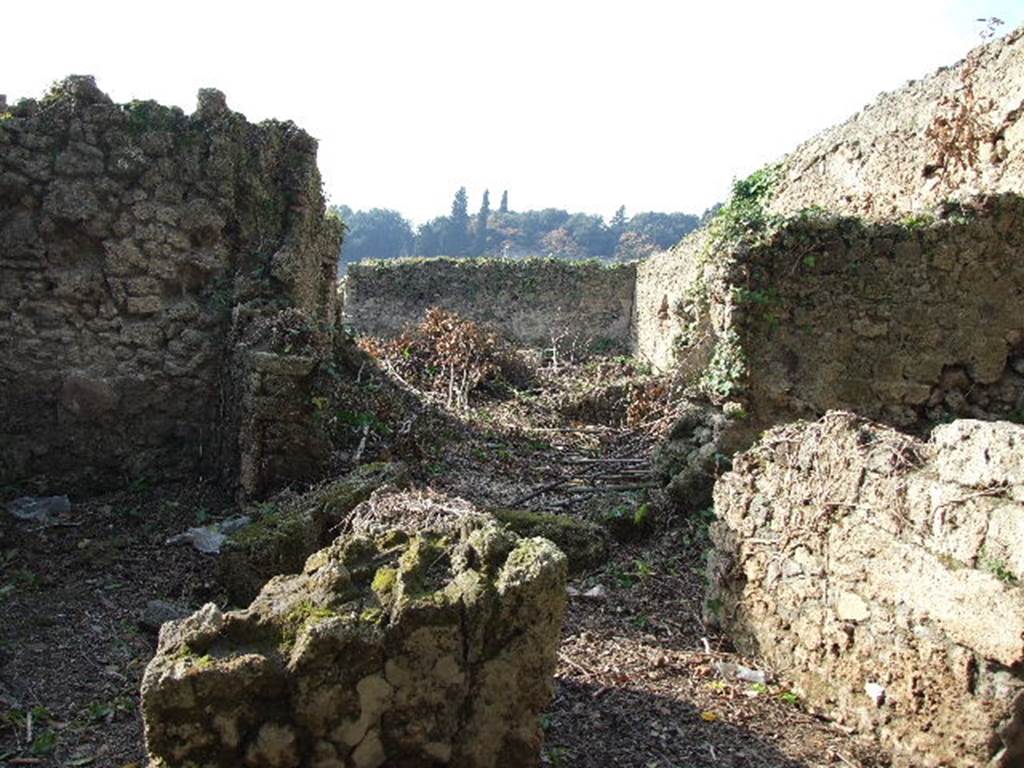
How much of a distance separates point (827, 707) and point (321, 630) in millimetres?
2569

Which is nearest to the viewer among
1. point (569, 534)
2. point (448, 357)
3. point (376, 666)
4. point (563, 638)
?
point (376, 666)

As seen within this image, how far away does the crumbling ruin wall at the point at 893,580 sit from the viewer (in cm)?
319

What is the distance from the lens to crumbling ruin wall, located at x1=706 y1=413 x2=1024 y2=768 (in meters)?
3.19

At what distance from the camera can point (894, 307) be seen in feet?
22.2

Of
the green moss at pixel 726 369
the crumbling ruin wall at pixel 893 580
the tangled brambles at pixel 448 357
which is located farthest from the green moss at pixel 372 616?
the tangled brambles at pixel 448 357

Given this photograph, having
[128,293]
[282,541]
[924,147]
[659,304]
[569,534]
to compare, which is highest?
[924,147]

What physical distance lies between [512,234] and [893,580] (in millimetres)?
65227

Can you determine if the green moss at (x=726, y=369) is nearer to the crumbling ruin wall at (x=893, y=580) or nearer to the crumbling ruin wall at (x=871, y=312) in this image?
the crumbling ruin wall at (x=871, y=312)

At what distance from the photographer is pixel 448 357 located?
13.4 m

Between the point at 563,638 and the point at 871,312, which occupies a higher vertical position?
the point at 871,312

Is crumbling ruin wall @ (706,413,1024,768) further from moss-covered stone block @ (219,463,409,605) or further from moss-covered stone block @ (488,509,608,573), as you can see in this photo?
moss-covered stone block @ (219,463,409,605)

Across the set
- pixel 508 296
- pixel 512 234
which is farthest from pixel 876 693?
pixel 512 234

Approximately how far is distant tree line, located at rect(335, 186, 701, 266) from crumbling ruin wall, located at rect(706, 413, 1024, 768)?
190 ft

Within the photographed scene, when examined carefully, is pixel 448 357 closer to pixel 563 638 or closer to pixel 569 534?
pixel 569 534
